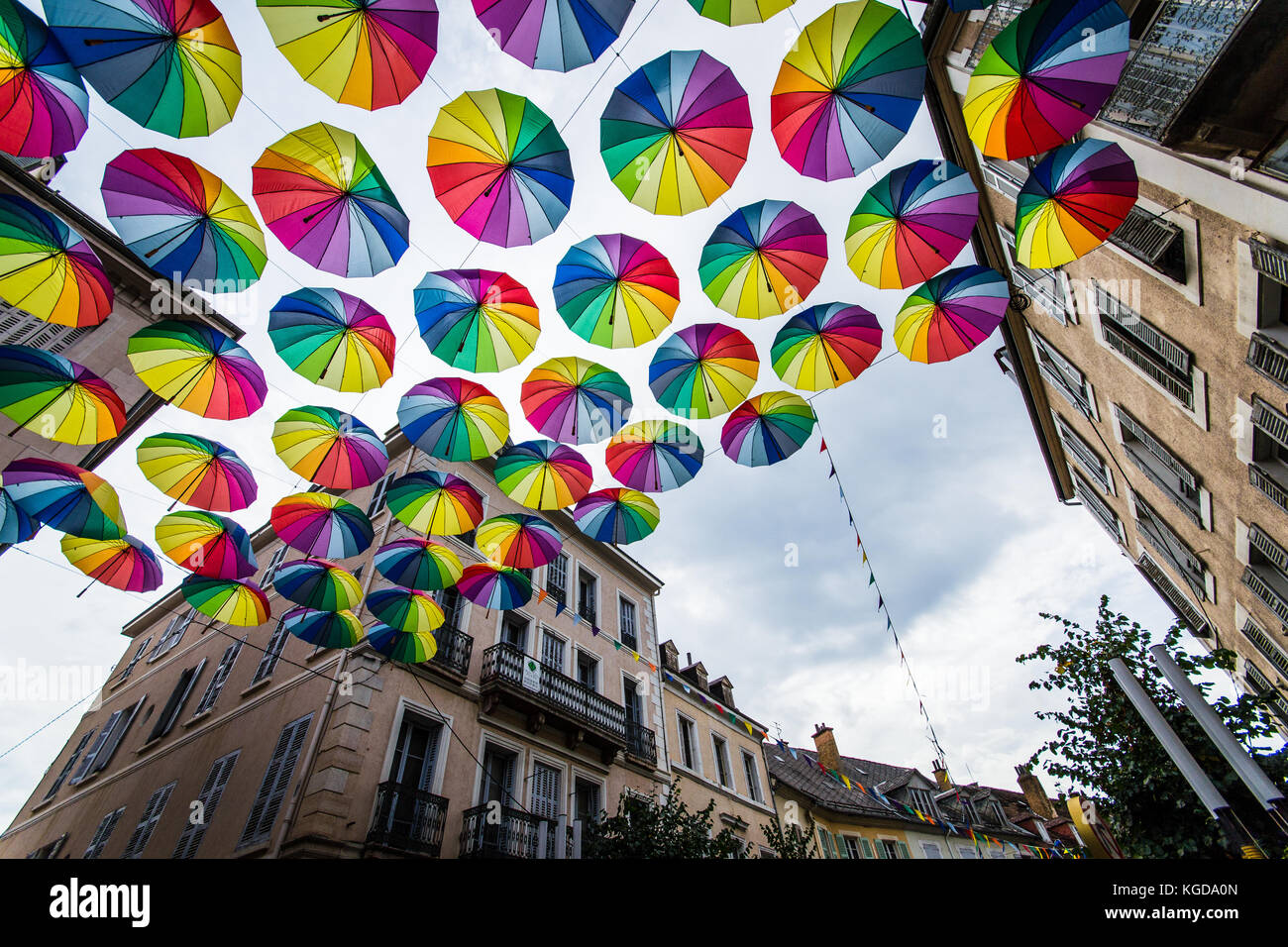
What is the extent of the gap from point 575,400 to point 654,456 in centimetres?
161

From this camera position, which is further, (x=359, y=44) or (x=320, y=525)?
(x=320, y=525)

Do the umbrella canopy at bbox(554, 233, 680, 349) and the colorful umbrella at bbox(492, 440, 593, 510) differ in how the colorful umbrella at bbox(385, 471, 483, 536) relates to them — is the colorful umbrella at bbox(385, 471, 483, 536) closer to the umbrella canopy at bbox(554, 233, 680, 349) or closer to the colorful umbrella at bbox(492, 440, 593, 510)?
the colorful umbrella at bbox(492, 440, 593, 510)

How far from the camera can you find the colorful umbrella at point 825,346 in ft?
23.6

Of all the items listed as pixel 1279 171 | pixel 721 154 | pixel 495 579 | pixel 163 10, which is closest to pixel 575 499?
pixel 495 579

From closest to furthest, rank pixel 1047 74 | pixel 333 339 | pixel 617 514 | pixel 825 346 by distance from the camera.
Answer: pixel 1047 74
pixel 333 339
pixel 825 346
pixel 617 514

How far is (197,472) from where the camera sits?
805 centimetres

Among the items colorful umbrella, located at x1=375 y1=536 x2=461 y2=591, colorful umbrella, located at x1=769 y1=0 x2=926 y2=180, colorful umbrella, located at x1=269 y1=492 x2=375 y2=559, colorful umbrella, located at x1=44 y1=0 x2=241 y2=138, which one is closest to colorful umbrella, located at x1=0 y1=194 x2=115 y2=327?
colorful umbrella, located at x1=44 y1=0 x2=241 y2=138

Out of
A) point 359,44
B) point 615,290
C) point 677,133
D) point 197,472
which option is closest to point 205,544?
point 197,472

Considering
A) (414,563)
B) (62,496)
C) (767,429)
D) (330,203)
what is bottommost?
(62,496)

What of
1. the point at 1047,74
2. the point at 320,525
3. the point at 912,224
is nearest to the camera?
the point at 1047,74

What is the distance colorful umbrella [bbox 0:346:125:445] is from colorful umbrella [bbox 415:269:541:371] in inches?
158

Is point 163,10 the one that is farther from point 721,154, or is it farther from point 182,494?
point 182,494

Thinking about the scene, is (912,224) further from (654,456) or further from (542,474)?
(542,474)
